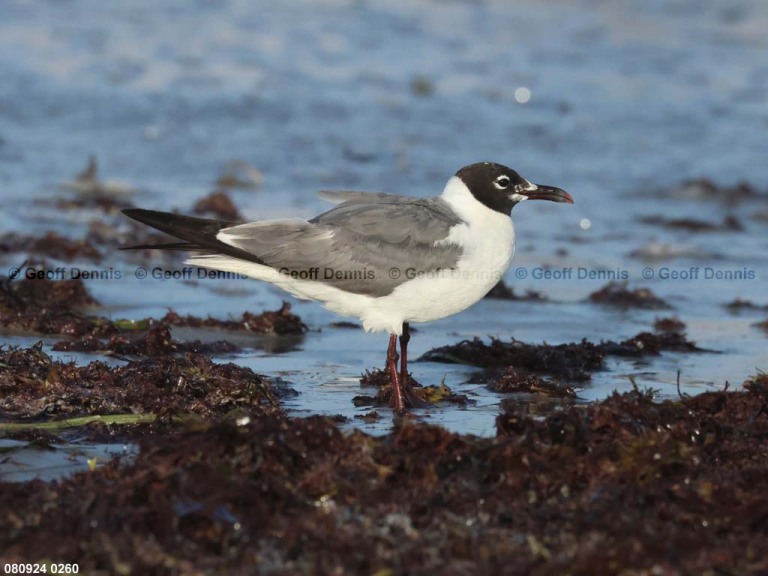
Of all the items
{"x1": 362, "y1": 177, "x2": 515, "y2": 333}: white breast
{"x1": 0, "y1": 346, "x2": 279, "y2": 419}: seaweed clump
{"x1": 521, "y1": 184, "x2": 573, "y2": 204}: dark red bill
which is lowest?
{"x1": 0, "y1": 346, "x2": 279, "y2": 419}: seaweed clump

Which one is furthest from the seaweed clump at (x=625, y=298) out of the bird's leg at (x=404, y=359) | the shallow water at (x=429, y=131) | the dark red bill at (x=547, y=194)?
the bird's leg at (x=404, y=359)

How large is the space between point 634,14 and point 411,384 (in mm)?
14776

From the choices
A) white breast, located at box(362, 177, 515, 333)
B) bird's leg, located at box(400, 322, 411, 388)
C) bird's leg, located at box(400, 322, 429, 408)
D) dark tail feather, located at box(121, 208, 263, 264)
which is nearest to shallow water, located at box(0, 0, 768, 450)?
bird's leg, located at box(400, 322, 429, 408)

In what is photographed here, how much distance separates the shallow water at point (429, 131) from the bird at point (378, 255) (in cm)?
49

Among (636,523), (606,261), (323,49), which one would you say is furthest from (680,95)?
(636,523)

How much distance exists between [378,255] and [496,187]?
877 millimetres

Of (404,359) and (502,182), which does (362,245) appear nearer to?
(404,359)

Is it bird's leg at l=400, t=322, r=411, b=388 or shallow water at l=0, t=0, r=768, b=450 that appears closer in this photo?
bird's leg at l=400, t=322, r=411, b=388

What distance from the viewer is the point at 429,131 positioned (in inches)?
562

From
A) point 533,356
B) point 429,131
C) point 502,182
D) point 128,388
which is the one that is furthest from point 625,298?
point 429,131

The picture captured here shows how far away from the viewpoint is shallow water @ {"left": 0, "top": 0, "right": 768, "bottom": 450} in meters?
7.78

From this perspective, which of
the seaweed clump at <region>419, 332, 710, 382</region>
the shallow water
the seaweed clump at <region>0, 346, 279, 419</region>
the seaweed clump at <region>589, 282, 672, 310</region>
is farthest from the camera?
the seaweed clump at <region>589, 282, 672, 310</region>

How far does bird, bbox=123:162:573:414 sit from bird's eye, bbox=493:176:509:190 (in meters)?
0.23

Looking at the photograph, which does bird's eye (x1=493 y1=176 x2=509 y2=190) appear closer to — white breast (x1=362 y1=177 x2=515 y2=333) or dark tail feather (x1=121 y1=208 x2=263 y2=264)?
white breast (x1=362 y1=177 x2=515 y2=333)
